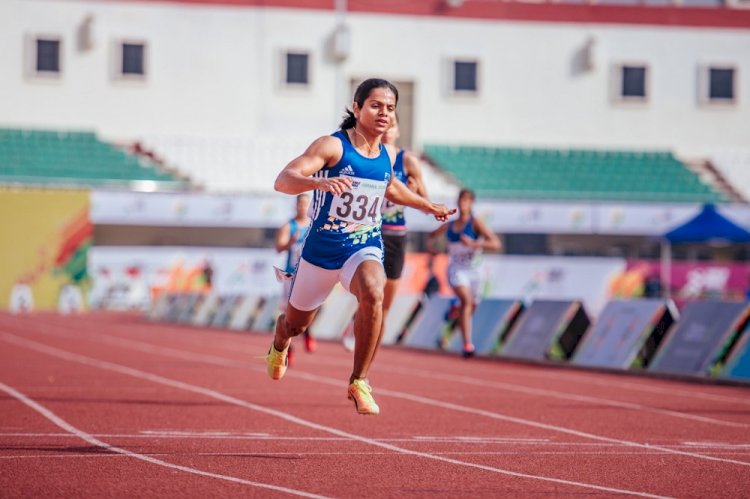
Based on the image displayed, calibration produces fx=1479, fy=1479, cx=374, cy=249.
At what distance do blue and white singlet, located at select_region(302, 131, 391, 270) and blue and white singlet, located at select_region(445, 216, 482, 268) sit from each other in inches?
407

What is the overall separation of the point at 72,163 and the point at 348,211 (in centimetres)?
3452

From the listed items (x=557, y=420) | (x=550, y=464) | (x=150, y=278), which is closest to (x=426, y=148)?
(x=150, y=278)

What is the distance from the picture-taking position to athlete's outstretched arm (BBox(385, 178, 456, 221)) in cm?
947

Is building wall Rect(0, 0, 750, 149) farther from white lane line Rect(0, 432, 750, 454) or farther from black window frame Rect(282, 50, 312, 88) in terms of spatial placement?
white lane line Rect(0, 432, 750, 454)

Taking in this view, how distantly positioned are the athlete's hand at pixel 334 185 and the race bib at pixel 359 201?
547 mm

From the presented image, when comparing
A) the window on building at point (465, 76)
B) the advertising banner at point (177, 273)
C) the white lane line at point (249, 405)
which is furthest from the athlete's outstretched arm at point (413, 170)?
the window on building at point (465, 76)

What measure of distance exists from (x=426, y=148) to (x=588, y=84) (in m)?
7.02

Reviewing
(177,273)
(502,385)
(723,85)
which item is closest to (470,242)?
(502,385)

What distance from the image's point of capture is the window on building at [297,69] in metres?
50.8

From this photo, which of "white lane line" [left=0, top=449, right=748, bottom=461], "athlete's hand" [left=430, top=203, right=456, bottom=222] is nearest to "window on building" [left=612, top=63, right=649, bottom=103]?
"athlete's hand" [left=430, top=203, right=456, bottom=222]

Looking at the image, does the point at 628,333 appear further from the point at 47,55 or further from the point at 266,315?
the point at 47,55

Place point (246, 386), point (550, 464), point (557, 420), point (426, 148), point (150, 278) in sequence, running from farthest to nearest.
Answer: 1. point (426, 148)
2. point (150, 278)
3. point (246, 386)
4. point (557, 420)
5. point (550, 464)

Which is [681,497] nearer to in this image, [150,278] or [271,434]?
[271,434]

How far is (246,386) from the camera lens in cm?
1508
